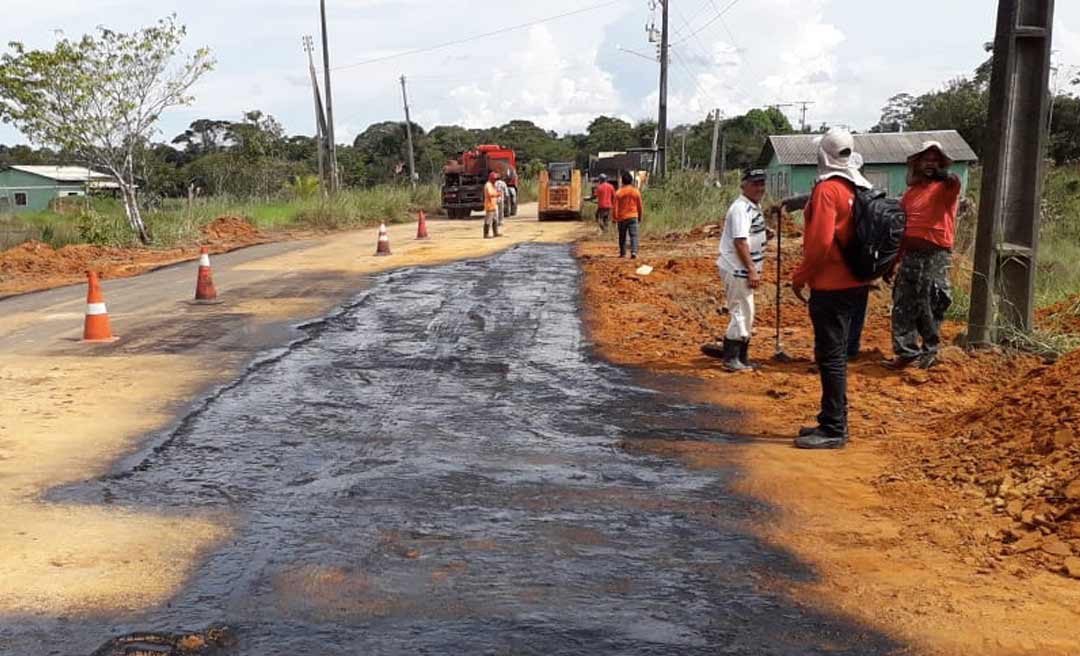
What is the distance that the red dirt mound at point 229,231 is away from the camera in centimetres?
2653

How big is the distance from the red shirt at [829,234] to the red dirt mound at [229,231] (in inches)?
869

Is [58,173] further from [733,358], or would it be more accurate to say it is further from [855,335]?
[855,335]

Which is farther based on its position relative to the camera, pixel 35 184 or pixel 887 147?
pixel 35 184

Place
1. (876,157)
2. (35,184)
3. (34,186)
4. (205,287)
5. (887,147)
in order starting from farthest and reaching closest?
1. (35,184)
2. (34,186)
3. (887,147)
4. (876,157)
5. (205,287)

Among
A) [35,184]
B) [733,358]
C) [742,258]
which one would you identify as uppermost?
[35,184]

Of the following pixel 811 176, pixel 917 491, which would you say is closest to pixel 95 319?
pixel 917 491

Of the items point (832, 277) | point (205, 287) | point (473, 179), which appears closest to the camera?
point (832, 277)

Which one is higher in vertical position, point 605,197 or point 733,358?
point 605,197

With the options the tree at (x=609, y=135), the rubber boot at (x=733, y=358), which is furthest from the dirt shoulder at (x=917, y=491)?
the tree at (x=609, y=135)

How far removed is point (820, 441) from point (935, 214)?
2734mm

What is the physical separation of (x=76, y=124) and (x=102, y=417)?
16.5 metres

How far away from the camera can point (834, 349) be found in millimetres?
6133

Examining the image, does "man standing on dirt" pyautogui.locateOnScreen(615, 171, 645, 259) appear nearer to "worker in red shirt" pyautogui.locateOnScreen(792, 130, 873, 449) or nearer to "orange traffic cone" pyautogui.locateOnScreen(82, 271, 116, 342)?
"orange traffic cone" pyautogui.locateOnScreen(82, 271, 116, 342)

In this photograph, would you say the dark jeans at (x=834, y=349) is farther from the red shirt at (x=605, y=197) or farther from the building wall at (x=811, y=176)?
the building wall at (x=811, y=176)
